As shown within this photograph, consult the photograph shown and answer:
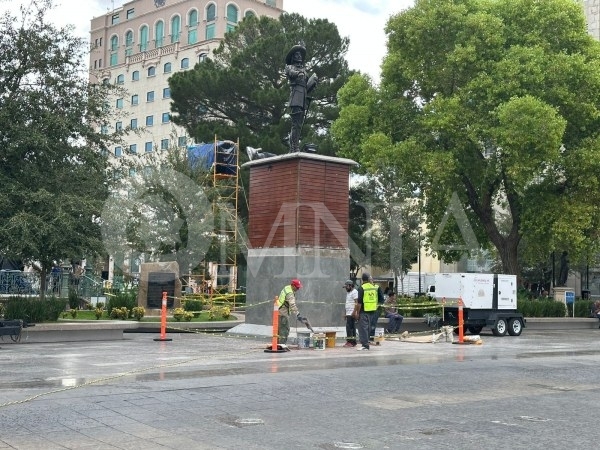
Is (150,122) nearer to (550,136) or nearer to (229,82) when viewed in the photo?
(229,82)

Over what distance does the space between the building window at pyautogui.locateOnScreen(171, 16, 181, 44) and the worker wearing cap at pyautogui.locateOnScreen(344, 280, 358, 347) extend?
83.0 meters

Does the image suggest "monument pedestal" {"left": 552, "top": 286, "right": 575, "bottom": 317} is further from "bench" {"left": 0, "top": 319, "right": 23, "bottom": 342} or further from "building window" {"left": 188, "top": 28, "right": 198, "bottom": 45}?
"building window" {"left": 188, "top": 28, "right": 198, "bottom": 45}

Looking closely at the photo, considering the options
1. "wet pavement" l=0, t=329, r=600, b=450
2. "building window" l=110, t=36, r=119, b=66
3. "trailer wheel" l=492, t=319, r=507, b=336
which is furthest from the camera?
"building window" l=110, t=36, r=119, b=66

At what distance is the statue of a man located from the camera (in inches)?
923

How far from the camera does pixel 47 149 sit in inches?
818

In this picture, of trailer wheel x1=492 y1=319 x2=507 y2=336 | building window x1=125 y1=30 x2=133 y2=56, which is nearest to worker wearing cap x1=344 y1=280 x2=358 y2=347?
trailer wheel x1=492 y1=319 x2=507 y2=336

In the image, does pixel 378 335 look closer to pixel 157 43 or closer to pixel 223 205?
pixel 223 205

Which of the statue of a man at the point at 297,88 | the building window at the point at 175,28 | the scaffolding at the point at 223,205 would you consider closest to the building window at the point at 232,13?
the building window at the point at 175,28

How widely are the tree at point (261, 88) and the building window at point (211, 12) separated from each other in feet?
148

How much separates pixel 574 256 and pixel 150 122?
234 ft

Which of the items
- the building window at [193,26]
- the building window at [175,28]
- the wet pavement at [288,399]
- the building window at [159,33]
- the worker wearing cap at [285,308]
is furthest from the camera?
the building window at [159,33]

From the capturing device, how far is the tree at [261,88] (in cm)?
4722

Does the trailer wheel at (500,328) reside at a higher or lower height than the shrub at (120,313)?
lower

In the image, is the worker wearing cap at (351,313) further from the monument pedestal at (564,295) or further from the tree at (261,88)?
the tree at (261,88)
